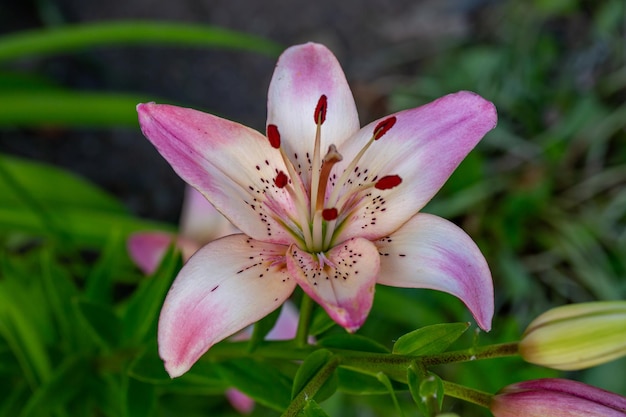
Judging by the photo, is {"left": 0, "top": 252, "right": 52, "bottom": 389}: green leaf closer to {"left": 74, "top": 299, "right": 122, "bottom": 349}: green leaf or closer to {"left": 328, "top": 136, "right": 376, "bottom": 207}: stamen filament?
{"left": 74, "top": 299, "right": 122, "bottom": 349}: green leaf

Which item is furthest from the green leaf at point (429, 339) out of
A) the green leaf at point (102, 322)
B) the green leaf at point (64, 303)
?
the green leaf at point (64, 303)

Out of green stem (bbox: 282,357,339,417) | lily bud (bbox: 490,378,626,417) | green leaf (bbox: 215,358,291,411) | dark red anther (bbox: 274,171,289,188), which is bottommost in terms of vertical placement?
green leaf (bbox: 215,358,291,411)

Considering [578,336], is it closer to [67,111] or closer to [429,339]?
[429,339]

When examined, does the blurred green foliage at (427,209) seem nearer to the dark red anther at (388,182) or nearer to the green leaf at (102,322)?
the green leaf at (102,322)

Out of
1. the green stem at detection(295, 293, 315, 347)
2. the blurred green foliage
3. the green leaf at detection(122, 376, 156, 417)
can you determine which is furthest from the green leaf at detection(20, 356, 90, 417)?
the green stem at detection(295, 293, 315, 347)

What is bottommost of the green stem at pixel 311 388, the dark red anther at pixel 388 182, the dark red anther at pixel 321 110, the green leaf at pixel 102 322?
the green leaf at pixel 102 322
